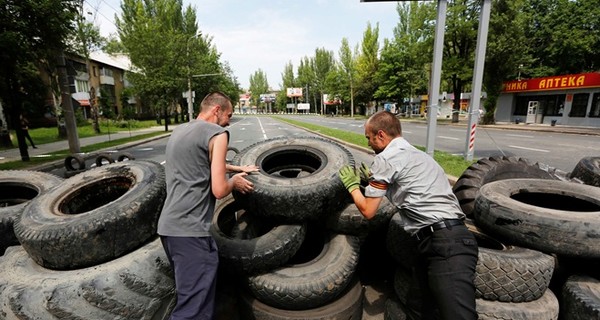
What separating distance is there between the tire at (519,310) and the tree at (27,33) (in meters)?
12.6

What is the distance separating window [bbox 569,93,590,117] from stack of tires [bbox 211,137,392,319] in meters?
32.4

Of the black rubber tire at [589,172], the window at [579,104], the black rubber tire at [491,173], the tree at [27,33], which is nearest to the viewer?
the black rubber tire at [491,173]

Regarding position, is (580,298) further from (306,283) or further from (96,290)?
(96,290)

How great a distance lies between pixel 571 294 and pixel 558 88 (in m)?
33.1

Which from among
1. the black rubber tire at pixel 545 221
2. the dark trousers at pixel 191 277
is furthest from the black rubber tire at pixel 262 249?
the black rubber tire at pixel 545 221

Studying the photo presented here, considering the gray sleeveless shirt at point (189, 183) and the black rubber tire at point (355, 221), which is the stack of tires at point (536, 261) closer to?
the black rubber tire at point (355, 221)

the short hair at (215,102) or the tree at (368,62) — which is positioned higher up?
the tree at (368,62)

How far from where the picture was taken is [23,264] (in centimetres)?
261

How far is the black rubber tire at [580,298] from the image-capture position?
90.0 inches

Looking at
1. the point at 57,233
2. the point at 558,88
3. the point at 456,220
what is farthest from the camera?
the point at 558,88

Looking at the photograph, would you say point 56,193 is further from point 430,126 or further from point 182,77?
point 182,77

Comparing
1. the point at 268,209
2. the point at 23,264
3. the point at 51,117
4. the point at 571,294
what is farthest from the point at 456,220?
the point at 51,117

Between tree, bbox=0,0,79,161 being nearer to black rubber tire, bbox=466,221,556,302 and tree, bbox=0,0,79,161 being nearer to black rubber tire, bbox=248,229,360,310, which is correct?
black rubber tire, bbox=248,229,360,310

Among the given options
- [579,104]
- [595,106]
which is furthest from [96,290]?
[579,104]
